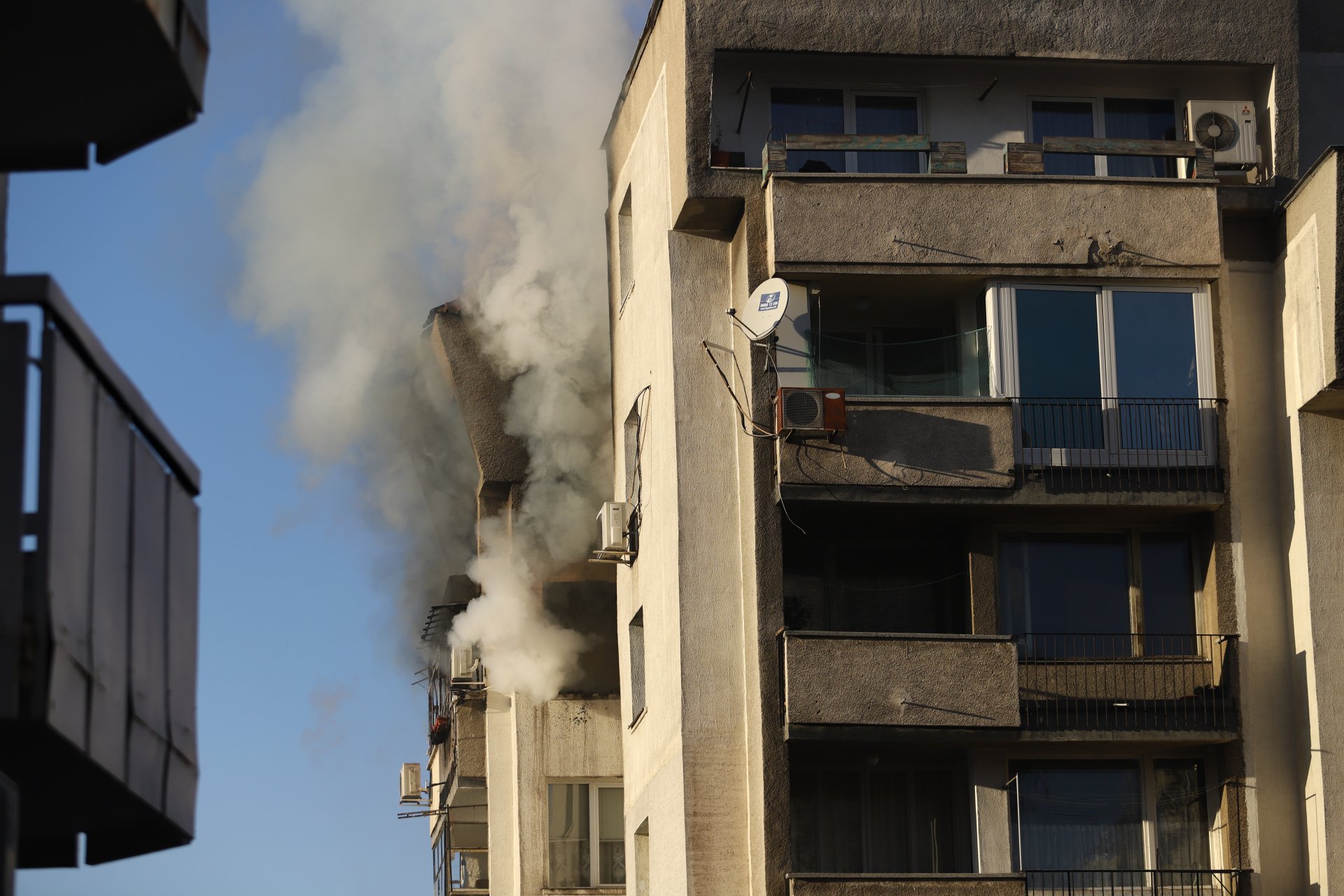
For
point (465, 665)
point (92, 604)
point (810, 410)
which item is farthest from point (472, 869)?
A: point (92, 604)

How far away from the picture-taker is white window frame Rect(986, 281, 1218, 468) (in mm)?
25781

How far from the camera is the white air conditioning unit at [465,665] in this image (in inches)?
1410

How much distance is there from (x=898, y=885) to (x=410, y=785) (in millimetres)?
22338

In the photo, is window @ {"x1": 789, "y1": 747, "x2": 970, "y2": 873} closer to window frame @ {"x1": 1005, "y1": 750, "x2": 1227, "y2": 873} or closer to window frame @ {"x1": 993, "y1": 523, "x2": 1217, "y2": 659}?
window frame @ {"x1": 1005, "y1": 750, "x2": 1227, "y2": 873}

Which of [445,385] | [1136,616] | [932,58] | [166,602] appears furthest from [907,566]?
[166,602]

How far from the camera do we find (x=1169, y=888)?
25.4 m

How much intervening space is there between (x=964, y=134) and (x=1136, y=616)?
6.50 meters

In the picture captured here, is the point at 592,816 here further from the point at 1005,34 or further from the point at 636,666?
the point at 1005,34

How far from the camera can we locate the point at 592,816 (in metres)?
33.0

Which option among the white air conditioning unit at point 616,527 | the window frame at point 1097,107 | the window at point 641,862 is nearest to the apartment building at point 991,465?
the window frame at point 1097,107

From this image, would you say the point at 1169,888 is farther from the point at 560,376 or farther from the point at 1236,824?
the point at 560,376

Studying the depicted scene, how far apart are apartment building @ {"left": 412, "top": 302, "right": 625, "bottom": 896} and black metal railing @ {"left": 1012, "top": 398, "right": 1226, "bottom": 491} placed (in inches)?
375

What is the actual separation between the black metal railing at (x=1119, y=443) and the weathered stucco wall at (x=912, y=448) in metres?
0.36

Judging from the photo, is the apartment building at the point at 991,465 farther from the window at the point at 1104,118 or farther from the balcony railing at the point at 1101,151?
the window at the point at 1104,118
